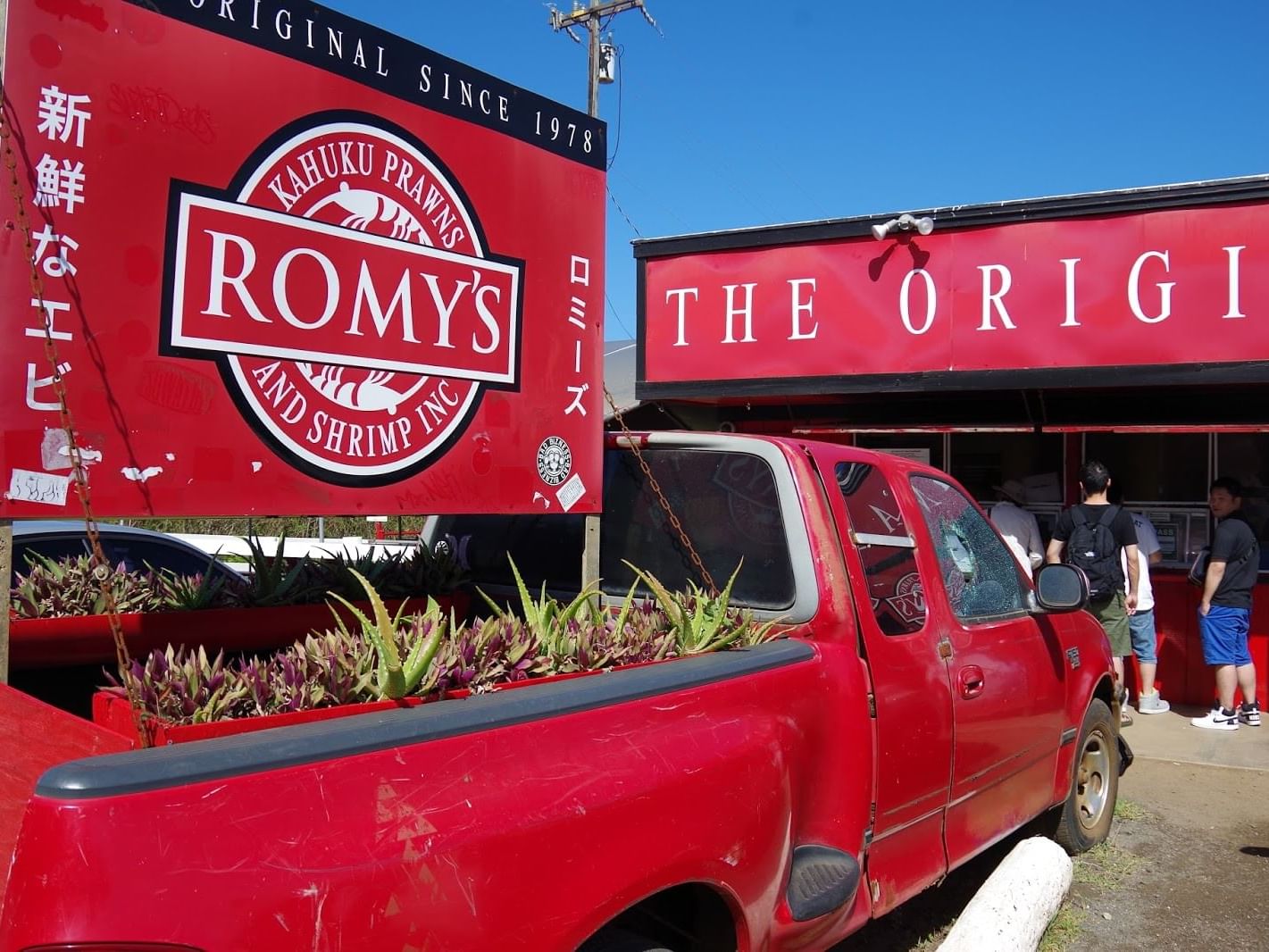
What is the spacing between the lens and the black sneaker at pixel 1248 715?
7566mm

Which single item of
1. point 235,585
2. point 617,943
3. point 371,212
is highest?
point 371,212

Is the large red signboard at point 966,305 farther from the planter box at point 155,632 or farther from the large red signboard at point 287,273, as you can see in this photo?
the planter box at point 155,632

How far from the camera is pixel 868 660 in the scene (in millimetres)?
3176

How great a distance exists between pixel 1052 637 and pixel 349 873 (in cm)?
343

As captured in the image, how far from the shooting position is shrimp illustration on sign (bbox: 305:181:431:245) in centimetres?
278

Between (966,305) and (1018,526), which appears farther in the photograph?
(1018,526)

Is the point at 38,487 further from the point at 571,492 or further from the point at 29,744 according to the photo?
→ the point at 571,492

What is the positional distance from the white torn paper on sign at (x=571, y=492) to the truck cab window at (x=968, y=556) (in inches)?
51.1

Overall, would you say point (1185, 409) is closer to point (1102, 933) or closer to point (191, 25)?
point (1102, 933)

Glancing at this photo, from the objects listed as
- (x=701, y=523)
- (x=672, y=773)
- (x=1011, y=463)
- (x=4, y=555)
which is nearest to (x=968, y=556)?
(x=701, y=523)

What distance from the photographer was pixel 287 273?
2.65m

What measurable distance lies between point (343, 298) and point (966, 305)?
20.8ft

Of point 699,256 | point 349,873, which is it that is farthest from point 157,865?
point 699,256

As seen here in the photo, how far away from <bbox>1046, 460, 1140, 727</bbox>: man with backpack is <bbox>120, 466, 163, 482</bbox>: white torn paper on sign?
251 inches
